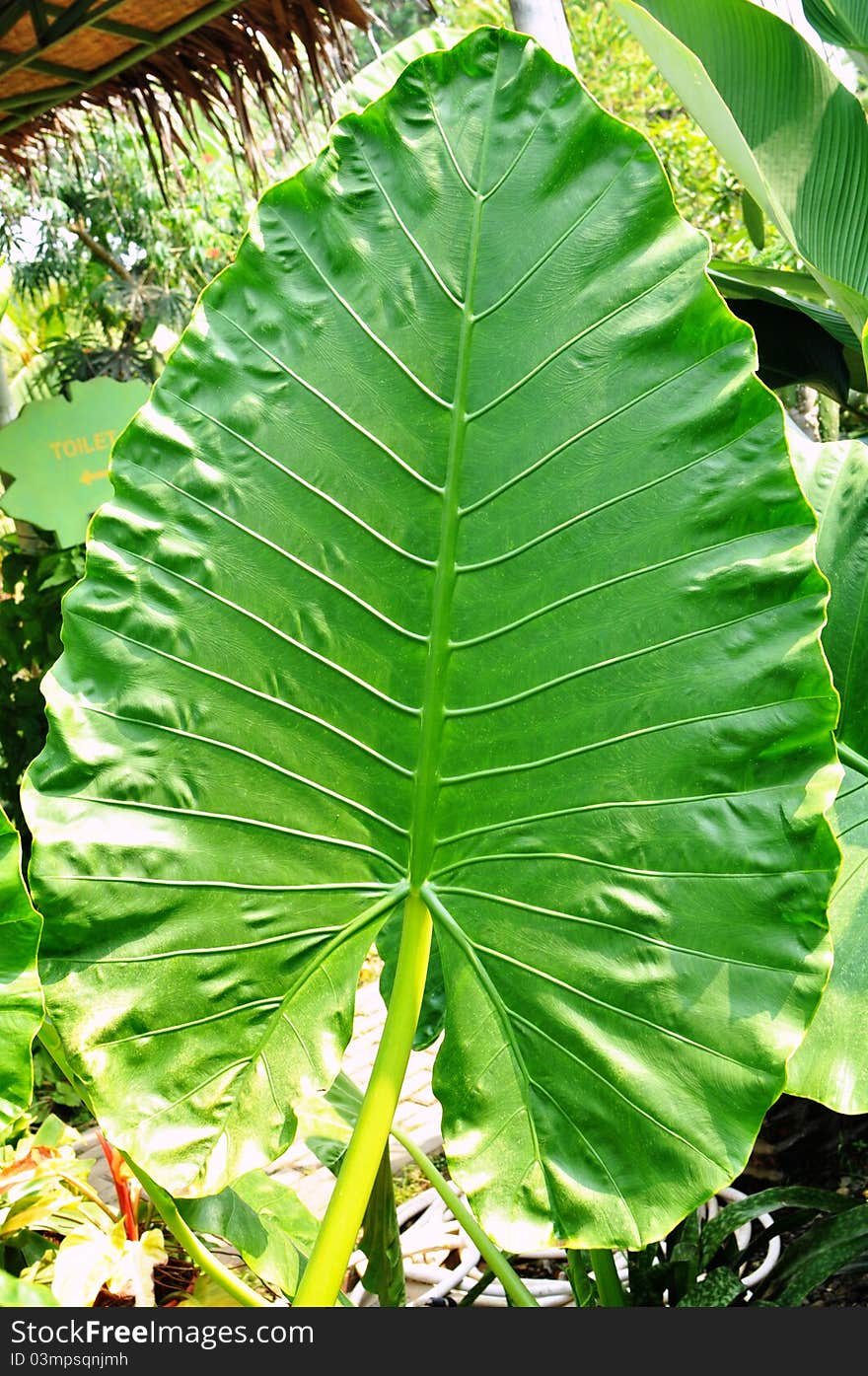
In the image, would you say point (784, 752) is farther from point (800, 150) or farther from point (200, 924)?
point (800, 150)

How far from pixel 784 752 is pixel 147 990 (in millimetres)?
387

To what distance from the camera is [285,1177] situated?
2145 millimetres

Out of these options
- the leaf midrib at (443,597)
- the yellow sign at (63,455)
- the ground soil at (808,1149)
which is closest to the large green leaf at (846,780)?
the leaf midrib at (443,597)

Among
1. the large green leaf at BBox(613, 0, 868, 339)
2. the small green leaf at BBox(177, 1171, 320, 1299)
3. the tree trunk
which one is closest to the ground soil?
the small green leaf at BBox(177, 1171, 320, 1299)

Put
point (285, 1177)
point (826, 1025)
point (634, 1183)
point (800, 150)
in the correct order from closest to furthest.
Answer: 1. point (634, 1183)
2. point (826, 1025)
3. point (800, 150)
4. point (285, 1177)

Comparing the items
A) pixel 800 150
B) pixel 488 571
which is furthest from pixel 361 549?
pixel 800 150

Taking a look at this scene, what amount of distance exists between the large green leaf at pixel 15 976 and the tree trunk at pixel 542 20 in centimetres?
140

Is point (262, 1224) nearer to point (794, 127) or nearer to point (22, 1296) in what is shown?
point (22, 1296)

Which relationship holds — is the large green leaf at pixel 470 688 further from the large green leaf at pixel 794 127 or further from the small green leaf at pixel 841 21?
the small green leaf at pixel 841 21

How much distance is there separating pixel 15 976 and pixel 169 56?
8.82ft

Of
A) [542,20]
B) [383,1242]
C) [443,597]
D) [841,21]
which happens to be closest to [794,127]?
[542,20]

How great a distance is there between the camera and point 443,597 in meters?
0.68

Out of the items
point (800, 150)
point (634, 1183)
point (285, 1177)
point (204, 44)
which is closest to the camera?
point (634, 1183)

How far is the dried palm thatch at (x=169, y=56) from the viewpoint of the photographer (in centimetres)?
238
